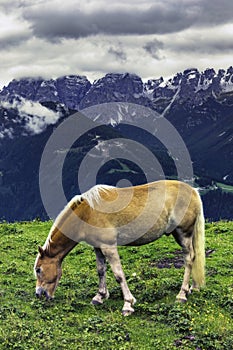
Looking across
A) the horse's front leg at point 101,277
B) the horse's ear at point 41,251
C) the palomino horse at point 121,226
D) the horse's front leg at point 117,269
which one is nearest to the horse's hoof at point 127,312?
the palomino horse at point 121,226

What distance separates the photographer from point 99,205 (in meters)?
15.1

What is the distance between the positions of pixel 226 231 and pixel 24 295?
14.3 meters

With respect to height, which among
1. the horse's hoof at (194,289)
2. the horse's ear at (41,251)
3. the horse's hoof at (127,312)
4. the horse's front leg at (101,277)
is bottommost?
the horse's hoof at (194,289)

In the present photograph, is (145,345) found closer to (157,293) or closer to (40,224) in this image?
(157,293)

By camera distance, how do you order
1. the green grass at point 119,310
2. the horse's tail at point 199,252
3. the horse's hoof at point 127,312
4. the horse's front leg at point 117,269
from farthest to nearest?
1. the horse's tail at point 199,252
2. the horse's front leg at point 117,269
3. the horse's hoof at point 127,312
4. the green grass at point 119,310

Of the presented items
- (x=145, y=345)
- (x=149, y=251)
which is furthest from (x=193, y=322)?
(x=149, y=251)

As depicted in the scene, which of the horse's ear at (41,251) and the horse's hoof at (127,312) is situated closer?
the horse's hoof at (127,312)

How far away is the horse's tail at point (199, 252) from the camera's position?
16.0 meters

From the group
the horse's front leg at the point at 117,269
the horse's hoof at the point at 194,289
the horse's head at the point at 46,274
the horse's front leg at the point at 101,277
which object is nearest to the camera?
the horse's front leg at the point at 117,269

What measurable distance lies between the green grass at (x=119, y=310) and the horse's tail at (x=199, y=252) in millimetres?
453

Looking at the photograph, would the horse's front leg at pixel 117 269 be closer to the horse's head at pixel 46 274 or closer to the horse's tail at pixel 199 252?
the horse's head at pixel 46 274

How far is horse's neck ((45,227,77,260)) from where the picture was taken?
1536cm

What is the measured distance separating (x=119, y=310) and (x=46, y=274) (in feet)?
8.68

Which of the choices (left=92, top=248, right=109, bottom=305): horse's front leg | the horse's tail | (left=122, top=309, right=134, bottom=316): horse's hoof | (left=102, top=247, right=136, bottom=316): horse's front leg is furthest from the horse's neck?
the horse's tail
